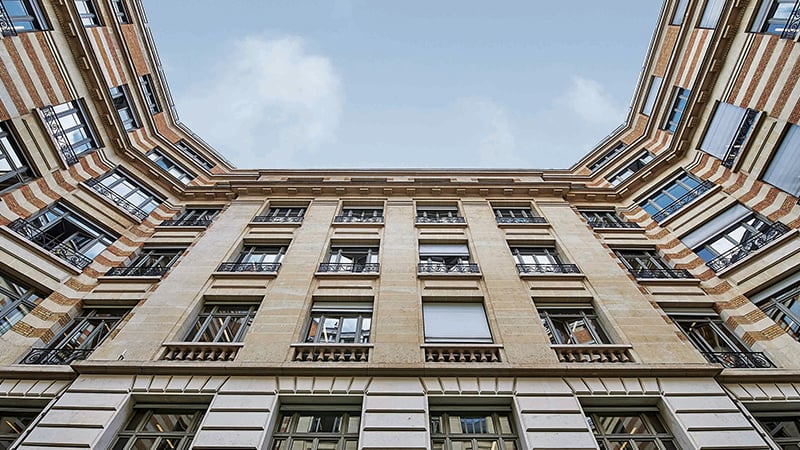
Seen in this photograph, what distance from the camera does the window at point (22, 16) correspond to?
11.0m

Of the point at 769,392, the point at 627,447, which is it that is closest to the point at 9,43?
the point at 627,447

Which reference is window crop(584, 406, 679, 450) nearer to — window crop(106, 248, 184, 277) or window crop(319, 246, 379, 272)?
window crop(319, 246, 379, 272)

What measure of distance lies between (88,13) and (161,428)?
1485 cm

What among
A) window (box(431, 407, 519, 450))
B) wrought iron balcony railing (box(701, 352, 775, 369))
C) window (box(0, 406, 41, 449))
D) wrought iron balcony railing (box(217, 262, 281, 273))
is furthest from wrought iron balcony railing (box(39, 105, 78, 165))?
wrought iron balcony railing (box(701, 352, 775, 369))

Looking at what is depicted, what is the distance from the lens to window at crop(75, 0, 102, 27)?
1359 centimetres

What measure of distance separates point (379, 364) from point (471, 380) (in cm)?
193

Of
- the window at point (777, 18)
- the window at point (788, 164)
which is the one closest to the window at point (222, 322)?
the window at point (788, 164)

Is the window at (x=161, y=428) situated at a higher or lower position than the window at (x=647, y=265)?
lower

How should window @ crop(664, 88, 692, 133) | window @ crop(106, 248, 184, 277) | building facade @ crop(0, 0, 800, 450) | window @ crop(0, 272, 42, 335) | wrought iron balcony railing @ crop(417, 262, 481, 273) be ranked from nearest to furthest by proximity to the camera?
building facade @ crop(0, 0, 800, 450), window @ crop(0, 272, 42, 335), wrought iron balcony railing @ crop(417, 262, 481, 273), window @ crop(106, 248, 184, 277), window @ crop(664, 88, 692, 133)

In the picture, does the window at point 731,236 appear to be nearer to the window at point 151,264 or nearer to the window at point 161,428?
the window at point 161,428

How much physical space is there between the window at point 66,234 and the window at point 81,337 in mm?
2100

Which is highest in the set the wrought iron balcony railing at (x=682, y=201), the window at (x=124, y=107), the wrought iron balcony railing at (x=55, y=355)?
the window at (x=124, y=107)

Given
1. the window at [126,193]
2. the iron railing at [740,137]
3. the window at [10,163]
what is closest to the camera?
the window at [10,163]

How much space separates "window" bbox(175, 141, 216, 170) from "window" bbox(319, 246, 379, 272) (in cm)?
1120
